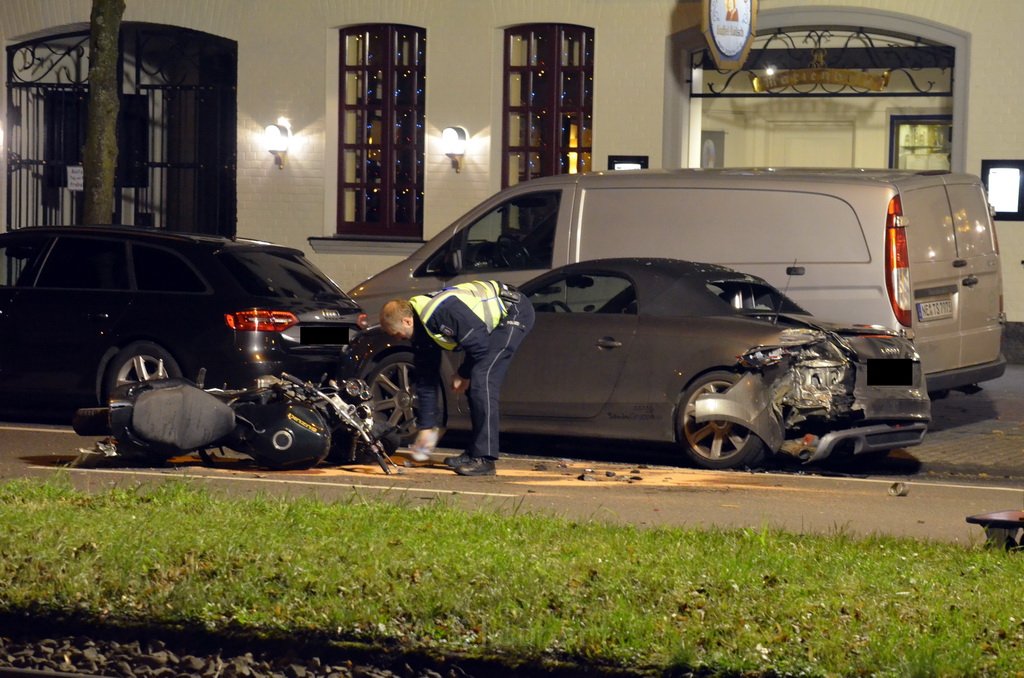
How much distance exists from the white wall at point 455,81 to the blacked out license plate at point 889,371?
779cm

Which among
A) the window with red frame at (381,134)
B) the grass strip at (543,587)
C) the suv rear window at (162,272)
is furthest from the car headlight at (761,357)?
the window with red frame at (381,134)

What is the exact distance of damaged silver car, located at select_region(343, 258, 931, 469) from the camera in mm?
10844

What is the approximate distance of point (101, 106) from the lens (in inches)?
709

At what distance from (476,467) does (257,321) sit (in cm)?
243

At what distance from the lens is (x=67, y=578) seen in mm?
6734

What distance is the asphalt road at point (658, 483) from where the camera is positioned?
920 centimetres

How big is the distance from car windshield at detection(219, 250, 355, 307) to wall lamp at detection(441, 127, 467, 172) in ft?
24.2

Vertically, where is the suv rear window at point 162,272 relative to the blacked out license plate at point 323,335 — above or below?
above

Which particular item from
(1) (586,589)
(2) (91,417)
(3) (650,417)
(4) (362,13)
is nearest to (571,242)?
(3) (650,417)

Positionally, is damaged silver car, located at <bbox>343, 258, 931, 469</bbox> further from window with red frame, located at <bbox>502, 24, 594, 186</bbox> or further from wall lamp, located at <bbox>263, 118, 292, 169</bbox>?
wall lamp, located at <bbox>263, 118, 292, 169</bbox>

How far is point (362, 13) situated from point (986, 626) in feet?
52.8

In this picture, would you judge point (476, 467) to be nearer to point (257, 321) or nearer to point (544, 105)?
point (257, 321)

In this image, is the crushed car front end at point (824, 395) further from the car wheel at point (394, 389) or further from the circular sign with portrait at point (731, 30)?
the circular sign with portrait at point (731, 30)

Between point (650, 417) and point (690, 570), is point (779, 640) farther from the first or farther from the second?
point (650, 417)
